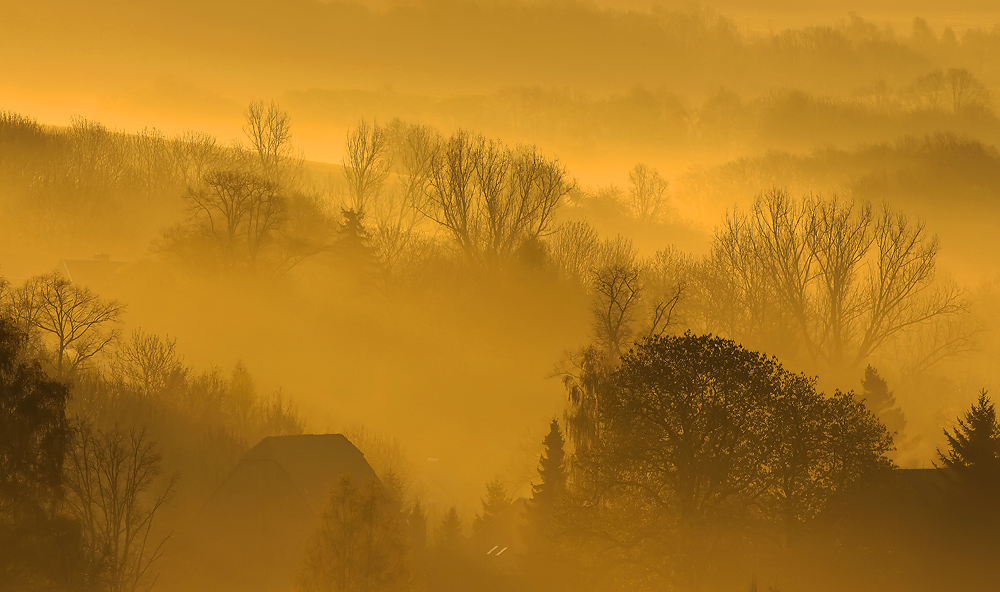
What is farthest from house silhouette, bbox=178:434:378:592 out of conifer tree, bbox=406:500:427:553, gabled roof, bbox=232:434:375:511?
conifer tree, bbox=406:500:427:553

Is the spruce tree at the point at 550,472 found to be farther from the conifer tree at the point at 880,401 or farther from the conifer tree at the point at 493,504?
the conifer tree at the point at 880,401

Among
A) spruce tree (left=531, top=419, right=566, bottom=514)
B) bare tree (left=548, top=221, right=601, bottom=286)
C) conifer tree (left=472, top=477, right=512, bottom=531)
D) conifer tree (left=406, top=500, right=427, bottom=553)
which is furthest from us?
bare tree (left=548, top=221, right=601, bottom=286)

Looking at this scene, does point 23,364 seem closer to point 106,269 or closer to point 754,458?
point 754,458

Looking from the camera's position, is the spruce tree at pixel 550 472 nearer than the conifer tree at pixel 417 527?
Yes

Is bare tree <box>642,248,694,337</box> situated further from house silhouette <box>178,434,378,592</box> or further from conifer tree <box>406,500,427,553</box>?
house silhouette <box>178,434,378,592</box>

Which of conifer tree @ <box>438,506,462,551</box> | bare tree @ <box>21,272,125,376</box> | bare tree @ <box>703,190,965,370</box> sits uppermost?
bare tree @ <box>703,190,965,370</box>

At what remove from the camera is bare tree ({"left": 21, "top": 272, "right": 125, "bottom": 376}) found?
282 ft

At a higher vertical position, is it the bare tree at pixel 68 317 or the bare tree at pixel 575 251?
the bare tree at pixel 575 251

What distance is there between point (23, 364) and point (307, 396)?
69304 millimetres

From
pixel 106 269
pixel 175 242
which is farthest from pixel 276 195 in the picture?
pixel 106 269

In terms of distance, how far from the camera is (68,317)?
290 ft

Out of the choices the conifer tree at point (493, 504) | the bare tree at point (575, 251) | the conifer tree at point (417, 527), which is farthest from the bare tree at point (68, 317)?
the bare tree at point (575, 251)

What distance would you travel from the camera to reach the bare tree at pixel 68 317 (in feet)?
282

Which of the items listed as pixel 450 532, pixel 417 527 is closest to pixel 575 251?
pixel 450 532
